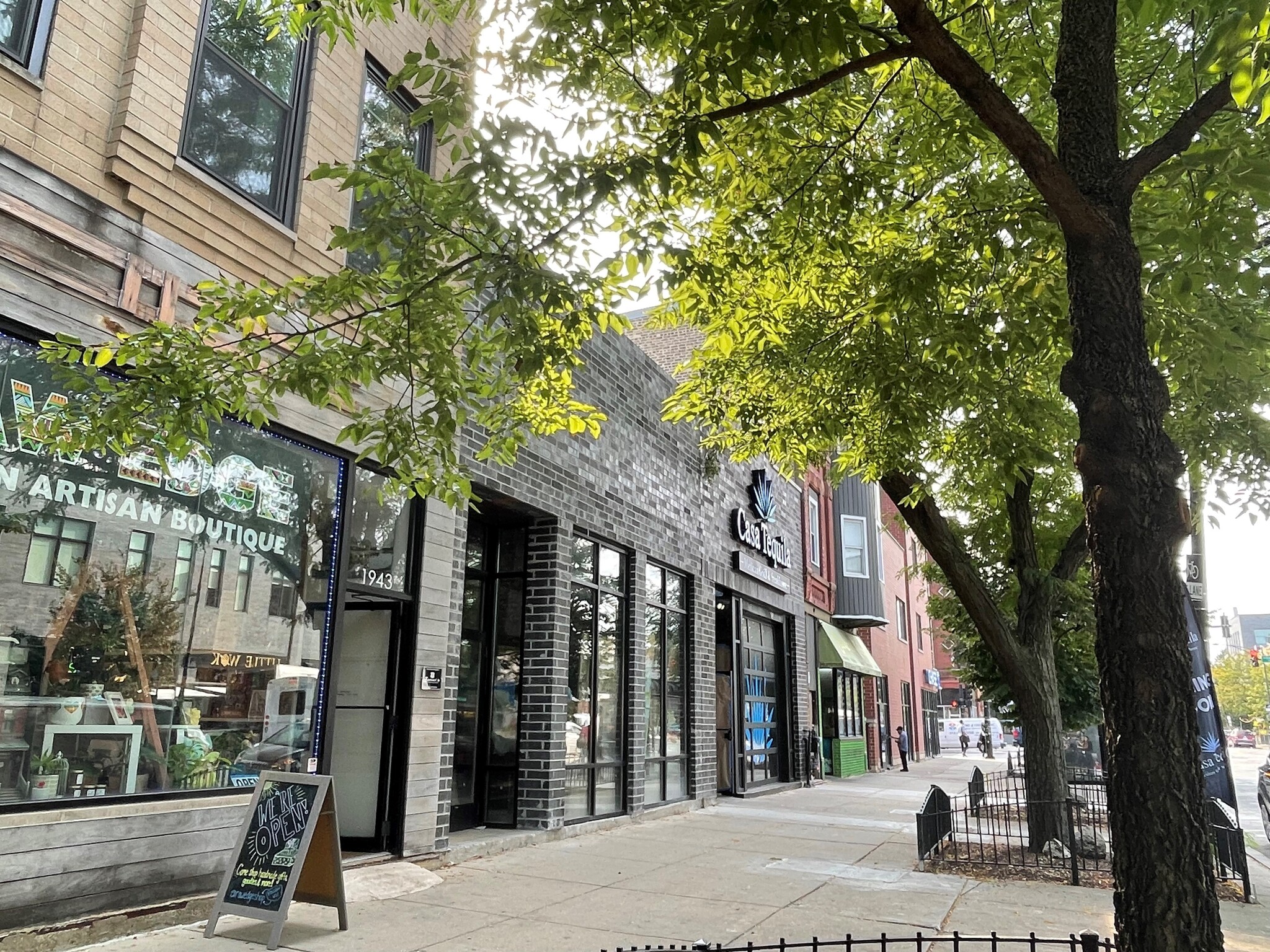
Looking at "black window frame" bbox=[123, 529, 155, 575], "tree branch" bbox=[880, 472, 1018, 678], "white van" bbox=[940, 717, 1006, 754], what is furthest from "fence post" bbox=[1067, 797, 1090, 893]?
"white van" bbox=[940, 717, 1006, 754]

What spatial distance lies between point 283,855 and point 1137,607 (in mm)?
5192

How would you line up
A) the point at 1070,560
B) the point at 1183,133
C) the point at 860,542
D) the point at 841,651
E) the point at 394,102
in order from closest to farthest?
1. the point at 1183,133
2. the point at 394,102
3. the point at 1070,560
4. the point at 841,651
5. the point at 860,542

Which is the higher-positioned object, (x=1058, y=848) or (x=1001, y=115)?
(x=1001, y=115)

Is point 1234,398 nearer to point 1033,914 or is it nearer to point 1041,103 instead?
point 1041,103

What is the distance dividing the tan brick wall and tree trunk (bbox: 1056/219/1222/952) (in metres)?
4.66

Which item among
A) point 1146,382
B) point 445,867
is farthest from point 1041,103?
point 445,867

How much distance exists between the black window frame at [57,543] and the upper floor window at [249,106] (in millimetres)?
2846

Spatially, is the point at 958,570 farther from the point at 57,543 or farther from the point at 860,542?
the point at 860,542

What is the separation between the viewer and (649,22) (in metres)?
4.79

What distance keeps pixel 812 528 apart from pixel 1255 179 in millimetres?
20630

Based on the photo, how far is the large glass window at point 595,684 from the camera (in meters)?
10.9

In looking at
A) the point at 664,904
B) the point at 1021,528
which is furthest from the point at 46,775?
the point at 1021,528

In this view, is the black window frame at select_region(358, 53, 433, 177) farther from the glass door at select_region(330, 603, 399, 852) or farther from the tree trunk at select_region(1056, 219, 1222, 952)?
the tree trunk at select_region(1056, 219, 1222, 952)

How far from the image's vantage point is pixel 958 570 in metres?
10.4
